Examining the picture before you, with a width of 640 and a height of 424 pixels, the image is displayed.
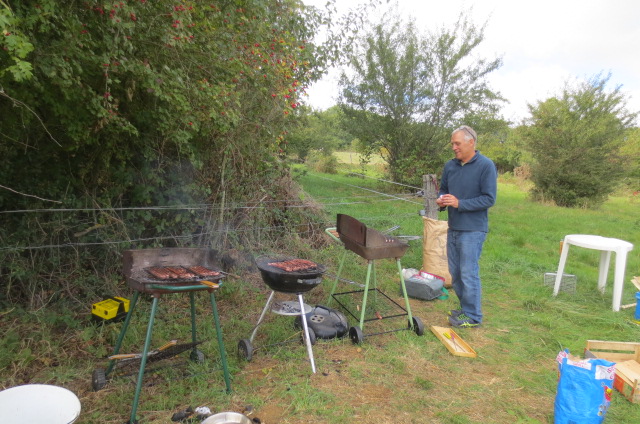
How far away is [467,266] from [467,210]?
1.83ft

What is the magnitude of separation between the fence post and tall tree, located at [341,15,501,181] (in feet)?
24.4

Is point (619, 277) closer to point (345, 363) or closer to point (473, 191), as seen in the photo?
point (473, 191)

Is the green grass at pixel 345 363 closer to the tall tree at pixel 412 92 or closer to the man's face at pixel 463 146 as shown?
the man's face at pixel 463 146

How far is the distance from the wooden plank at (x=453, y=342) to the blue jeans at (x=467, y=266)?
0.38 m

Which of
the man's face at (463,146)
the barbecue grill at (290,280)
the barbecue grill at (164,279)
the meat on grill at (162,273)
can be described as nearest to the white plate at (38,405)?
the barbecue grill at (164,279)

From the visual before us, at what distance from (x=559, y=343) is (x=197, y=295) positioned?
3662mm

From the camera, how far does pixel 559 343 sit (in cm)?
374

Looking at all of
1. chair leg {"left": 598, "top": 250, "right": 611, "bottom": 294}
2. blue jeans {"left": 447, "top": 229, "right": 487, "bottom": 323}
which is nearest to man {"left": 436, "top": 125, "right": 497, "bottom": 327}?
blue jeans {"left": 447, "top": 229, "right": 487, "bottom": 323}

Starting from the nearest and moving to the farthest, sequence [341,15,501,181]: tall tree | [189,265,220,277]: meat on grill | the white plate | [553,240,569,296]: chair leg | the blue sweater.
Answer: the white plate < [189,265,220,277]: meat on grill < the blue sweater < [553,240,569,296]: chair leg < [341,15,501,181]: tall tree

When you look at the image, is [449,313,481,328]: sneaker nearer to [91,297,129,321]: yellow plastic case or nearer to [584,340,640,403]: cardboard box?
[584,340,640,403]: cardboard box

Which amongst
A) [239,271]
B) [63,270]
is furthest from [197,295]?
[63,270]

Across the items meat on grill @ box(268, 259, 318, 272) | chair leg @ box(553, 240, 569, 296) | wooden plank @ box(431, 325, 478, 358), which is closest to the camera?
meat on grill @ box(268, 259, 318, 272)

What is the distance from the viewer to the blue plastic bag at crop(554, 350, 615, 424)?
243 centimetres

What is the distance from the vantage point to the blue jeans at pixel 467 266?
3895 millimetres
